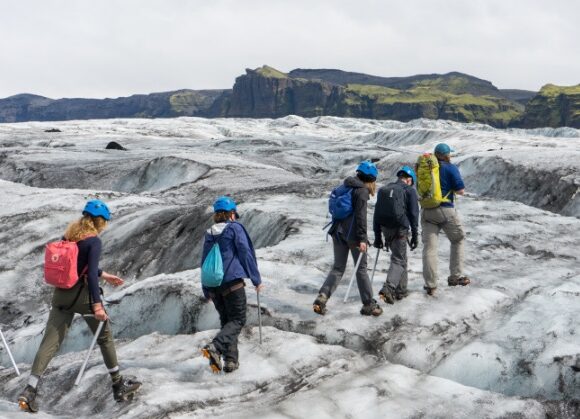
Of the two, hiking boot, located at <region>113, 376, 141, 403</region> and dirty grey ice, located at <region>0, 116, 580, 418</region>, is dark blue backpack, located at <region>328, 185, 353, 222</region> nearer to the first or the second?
dirty grey ice, located at <region>0, 116, 580, 418</region>

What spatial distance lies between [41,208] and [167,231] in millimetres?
6969

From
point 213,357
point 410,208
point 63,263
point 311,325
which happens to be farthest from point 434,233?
point 63,263

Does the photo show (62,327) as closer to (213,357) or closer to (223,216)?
(213,357)

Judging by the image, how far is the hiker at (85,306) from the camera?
20.3 feet

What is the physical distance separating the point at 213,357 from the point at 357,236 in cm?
285

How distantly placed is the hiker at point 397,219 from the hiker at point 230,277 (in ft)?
9.25

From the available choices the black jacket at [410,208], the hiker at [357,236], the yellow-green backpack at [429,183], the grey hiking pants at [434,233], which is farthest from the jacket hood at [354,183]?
the grey hiking pants at [434,233]

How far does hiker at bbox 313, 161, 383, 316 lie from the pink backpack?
383cm

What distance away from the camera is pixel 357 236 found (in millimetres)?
8125

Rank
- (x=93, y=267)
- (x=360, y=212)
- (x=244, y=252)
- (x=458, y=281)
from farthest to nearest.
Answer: (x=458, y=281)
(x=360, y=212)
(x=244, y=252)
(x=93, y=267)

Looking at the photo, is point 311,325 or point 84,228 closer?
point 84,228

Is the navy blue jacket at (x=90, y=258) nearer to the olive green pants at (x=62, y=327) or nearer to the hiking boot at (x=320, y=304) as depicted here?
the olive green pants at (x=62, y=327)

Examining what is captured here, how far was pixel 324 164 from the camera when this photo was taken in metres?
39.7

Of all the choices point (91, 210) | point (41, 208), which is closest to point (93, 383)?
point (91, 210)
